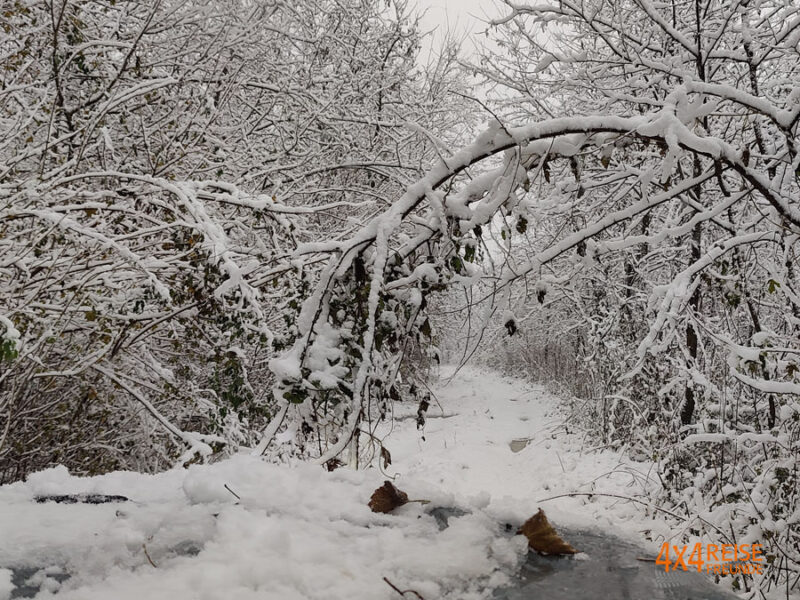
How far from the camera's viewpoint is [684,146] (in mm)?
2461

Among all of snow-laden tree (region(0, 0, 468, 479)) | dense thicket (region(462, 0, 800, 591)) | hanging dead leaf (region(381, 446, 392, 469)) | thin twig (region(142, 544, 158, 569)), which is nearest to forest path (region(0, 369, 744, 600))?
thin twig (region(142, 544, 158, 569))

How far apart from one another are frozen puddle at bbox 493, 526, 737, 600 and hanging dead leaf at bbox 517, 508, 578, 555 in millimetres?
28

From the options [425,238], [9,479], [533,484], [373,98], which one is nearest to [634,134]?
[425,238]

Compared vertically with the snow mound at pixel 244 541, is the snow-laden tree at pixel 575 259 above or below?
above

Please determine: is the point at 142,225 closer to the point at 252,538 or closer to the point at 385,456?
the point at 385,456

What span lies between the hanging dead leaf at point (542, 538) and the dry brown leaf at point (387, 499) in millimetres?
454

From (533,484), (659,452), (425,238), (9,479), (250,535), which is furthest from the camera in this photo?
(533,484)

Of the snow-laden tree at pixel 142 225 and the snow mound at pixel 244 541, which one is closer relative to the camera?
the snow mound at pixel 244 541

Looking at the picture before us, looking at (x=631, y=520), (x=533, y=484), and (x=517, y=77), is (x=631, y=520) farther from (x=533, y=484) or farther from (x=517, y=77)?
(x=517, y=77)

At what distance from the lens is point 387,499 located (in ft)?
6.64

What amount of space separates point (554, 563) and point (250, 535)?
0.95 m

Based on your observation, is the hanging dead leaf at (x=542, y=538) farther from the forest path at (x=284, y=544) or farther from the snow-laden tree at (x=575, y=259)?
the snow-laden tree at (x=575, y=259)

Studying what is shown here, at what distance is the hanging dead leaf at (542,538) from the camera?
5.87 feet

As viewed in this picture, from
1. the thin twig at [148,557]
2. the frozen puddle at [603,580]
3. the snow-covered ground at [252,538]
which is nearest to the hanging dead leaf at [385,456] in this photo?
the snow-covered ground at [252,538]
